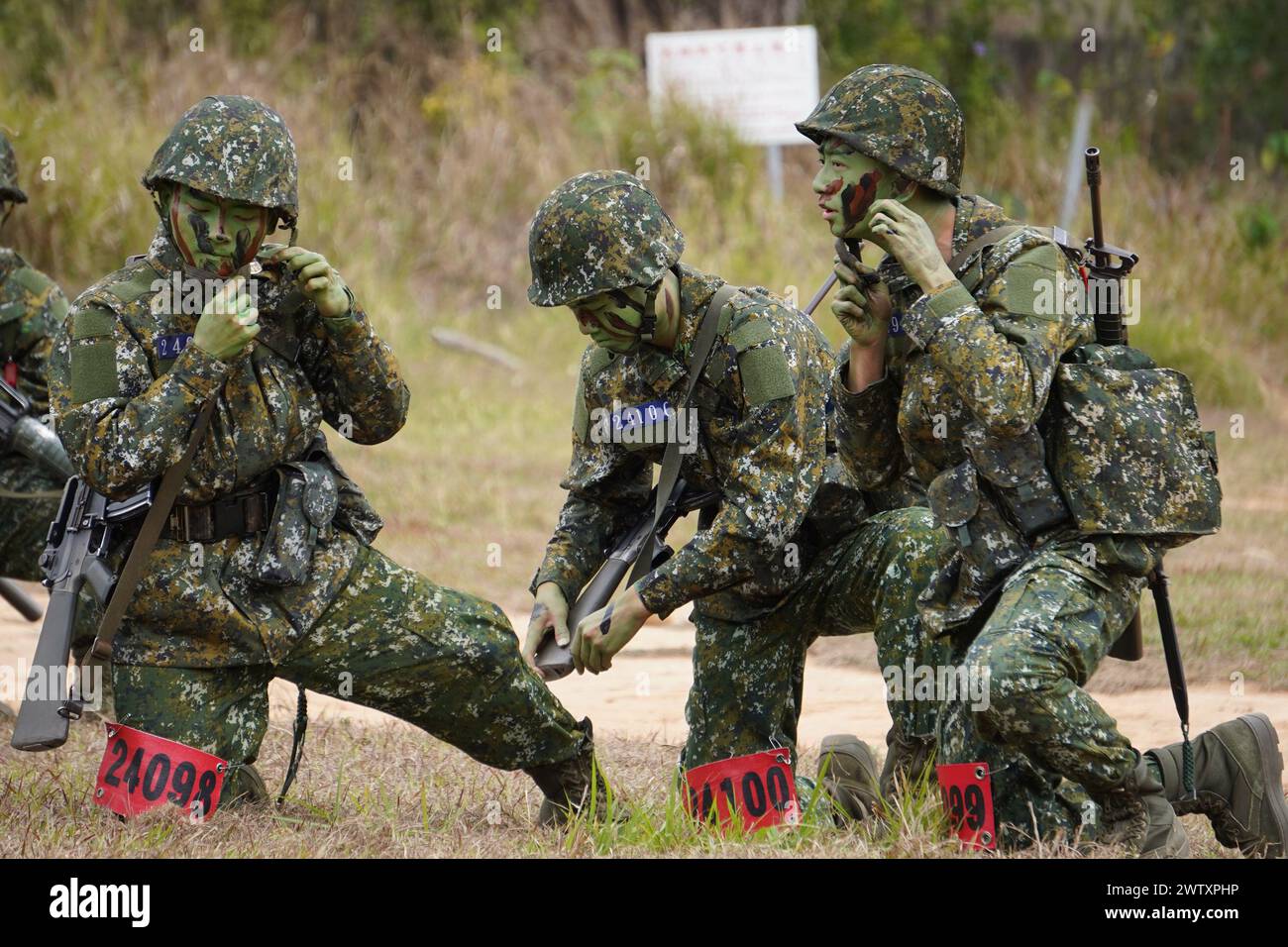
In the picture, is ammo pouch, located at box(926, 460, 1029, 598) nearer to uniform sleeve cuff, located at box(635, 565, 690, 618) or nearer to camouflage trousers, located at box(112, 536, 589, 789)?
uniform sleeve cuff, located at box(635, 565, 690, 618)

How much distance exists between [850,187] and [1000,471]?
85 cm

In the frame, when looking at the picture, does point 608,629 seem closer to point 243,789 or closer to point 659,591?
point 659,591

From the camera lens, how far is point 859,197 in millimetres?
4656

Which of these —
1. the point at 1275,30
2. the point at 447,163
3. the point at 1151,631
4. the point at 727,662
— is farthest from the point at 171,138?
the point at 1275,30

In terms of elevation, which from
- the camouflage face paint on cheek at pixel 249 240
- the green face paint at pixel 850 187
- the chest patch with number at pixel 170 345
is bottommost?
the chest patch with number at pixel 170 345

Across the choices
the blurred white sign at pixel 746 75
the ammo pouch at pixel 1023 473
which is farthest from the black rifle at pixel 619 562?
the blurred white sign at pixel 746 75

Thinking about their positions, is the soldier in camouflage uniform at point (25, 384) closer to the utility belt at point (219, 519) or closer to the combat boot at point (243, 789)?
the utility belt at point (219, 519)

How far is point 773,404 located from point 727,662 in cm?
86

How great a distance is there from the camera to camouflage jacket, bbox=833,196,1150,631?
13.8ft

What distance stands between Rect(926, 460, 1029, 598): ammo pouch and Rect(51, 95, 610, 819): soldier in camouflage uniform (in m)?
1.28

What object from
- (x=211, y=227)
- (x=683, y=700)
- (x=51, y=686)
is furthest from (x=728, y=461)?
(x=683, y=700)

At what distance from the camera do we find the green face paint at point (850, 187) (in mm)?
4629

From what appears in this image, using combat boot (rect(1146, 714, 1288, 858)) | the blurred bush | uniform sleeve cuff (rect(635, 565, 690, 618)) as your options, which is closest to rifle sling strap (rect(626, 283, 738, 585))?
uniform sleeve cuff (rect(635, 565, 690, 618))

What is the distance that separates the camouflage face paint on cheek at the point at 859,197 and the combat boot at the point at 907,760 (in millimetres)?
1457
